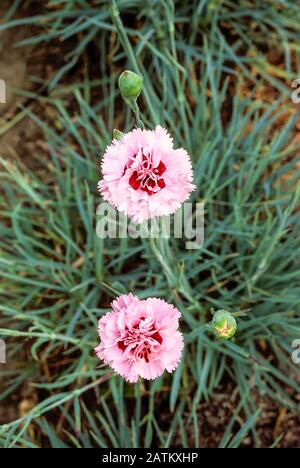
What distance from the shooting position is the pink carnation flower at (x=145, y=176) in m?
0.76

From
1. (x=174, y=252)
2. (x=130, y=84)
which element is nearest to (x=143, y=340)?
(x=130, y=84)

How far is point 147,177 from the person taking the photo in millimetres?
770

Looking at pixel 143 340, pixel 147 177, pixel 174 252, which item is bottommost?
pixel 143 340

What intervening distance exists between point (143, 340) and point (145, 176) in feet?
0.70

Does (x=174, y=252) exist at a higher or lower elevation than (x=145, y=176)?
higher

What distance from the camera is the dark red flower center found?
2.51 ft

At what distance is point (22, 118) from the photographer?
1.61 meters

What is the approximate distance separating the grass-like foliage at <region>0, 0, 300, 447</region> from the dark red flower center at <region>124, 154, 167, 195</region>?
397 mm

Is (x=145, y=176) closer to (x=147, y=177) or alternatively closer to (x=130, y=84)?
(x=147, y=177)

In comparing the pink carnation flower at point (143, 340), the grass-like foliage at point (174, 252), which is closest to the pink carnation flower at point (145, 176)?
the pink carnation flower at point (143, 340)

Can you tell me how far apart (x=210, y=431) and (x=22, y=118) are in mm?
900

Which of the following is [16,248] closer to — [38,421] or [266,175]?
[38,421]

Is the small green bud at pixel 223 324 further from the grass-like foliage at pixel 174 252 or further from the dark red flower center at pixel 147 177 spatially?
the grass-like foliage at pixel 174 252
